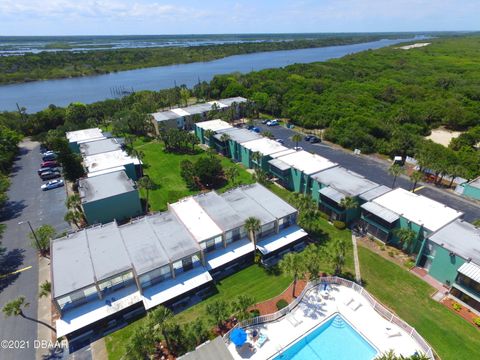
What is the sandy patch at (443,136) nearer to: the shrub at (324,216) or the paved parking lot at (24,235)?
the shrub at (324,216)

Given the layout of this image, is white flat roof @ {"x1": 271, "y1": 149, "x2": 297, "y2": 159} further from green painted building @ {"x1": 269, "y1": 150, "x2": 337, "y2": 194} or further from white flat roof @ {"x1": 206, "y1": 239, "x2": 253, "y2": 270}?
white flat roof @ {"x1": 206, "y1": 239, "x2": 253, "y2": 270}

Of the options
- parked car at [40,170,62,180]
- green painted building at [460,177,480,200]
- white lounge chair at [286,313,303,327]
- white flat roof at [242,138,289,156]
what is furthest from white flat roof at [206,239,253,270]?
parked car at [40,170,62,180]

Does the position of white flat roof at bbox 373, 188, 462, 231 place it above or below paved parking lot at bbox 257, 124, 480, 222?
above

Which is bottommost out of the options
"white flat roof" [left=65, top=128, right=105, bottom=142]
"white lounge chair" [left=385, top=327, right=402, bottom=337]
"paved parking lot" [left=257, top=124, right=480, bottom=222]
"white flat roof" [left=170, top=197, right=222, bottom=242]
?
"paved parking lot" [left=257, top=124, right=480, bottom=222]

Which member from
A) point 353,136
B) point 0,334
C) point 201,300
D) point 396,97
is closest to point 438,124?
point 396,97

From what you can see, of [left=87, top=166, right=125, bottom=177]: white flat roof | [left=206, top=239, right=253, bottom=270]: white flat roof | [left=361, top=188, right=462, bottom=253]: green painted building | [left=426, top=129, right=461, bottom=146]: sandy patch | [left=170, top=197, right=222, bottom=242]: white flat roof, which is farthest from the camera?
[left=426, top=129, right=461, bottom=146]: sandy patch

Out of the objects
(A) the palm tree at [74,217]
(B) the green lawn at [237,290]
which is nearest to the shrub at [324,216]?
(B) the green lawn at [237,290]
